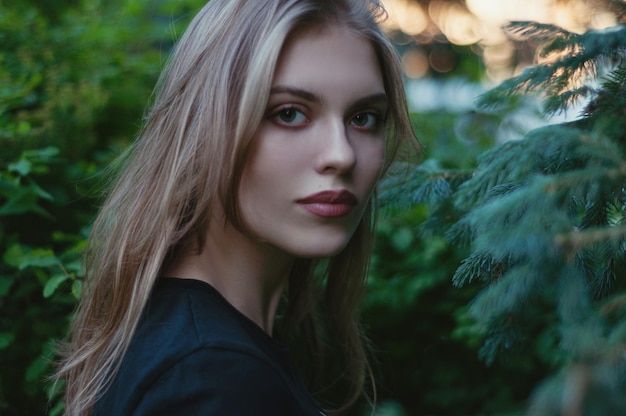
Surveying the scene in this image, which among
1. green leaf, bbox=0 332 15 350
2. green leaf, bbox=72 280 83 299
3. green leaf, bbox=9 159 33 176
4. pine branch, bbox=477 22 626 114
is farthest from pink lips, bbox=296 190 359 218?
green leaf, bbox=0 332 15 350

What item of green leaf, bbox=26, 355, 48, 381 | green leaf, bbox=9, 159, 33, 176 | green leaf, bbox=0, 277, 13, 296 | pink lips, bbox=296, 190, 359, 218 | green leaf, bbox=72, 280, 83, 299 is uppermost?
pink lips, bbox=296, 190, 359, 218

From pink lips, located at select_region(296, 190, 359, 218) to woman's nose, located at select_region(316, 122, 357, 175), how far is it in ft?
0.18

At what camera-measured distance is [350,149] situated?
1666 millimetres

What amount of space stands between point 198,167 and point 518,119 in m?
2.32

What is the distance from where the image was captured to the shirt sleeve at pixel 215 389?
1.41 m

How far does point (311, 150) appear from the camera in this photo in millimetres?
1659

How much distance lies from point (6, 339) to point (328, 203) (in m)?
1.07

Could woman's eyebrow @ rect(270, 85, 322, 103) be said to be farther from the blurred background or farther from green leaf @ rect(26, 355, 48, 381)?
green leaf @ rect(26, 355, 48, 381)

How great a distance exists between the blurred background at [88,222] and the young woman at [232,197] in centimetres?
34

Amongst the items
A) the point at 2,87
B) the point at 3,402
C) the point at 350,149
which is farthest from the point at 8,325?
the point at 350,149

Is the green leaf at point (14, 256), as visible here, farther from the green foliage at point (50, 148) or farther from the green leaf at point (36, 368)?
the green leaf at point (36, 368)

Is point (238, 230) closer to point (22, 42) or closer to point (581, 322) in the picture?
point (581, 322)

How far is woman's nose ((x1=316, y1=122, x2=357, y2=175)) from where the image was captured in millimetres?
1643

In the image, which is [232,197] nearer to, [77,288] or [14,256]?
[77,288]
